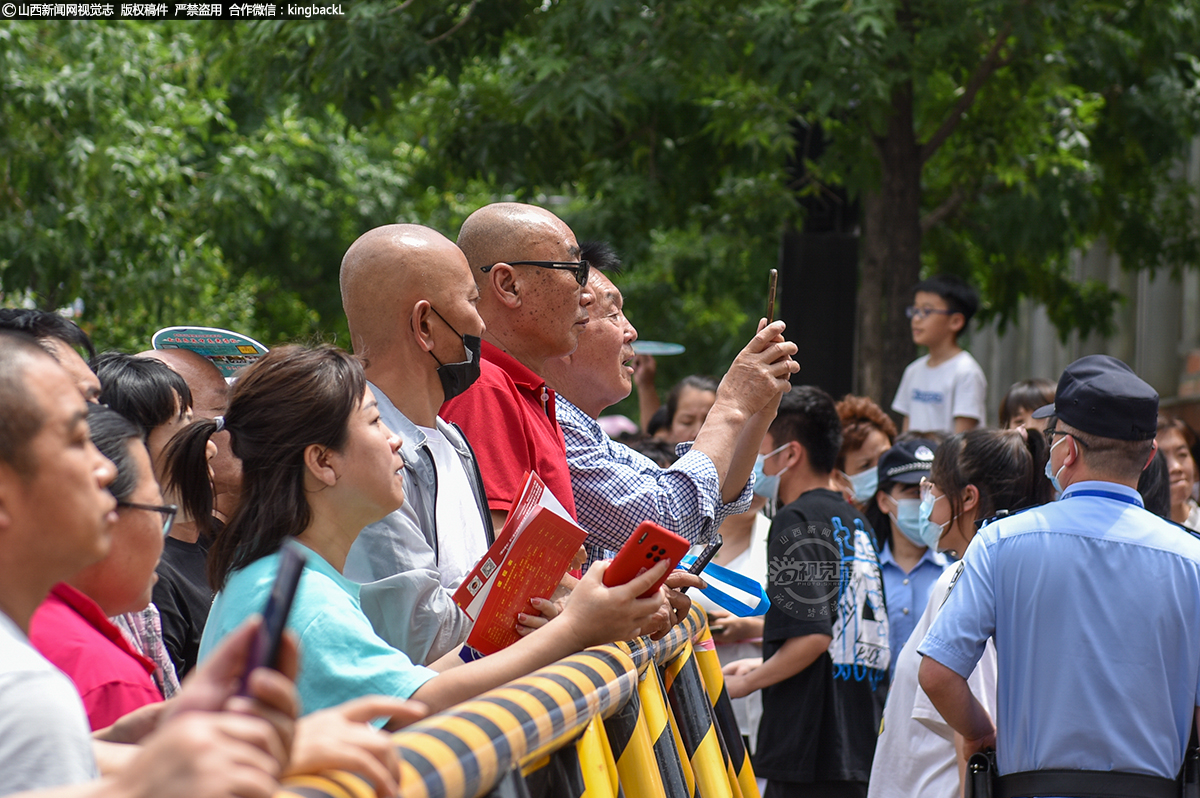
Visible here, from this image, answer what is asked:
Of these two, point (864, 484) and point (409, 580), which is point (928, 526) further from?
point (409, 580)

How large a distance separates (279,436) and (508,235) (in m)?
1.39

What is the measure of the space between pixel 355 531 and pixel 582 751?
2.23 ft

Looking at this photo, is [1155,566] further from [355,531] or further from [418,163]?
[418,163]

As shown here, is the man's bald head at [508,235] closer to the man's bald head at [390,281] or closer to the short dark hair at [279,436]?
the man's bald head at [390,281]

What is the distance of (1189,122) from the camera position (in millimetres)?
10055

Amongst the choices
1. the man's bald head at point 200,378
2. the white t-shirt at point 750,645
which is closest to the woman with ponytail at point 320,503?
the man's bald head at point 200,378

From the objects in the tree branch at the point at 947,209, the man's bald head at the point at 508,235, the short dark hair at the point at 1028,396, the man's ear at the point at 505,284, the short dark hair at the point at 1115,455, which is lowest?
the short dark hair at the point at 1028,396

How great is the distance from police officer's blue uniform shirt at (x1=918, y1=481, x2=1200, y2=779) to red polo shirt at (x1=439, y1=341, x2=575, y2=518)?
1240 millimetres

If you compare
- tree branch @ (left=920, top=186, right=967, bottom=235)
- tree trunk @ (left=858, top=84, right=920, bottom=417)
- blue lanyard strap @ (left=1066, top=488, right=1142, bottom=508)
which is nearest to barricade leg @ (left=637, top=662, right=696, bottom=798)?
blue lanyard strap @ (left=1066, top=488, right=1142, bottom=508)

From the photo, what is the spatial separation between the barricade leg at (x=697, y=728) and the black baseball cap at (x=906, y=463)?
2.54m

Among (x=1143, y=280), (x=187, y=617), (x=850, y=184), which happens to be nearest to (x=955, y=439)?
(x=187, y=617)

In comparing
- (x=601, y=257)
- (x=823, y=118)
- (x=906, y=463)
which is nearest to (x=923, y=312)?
(x=823, y=118)

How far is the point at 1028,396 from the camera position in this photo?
646 cm

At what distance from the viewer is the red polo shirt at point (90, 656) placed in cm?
211
